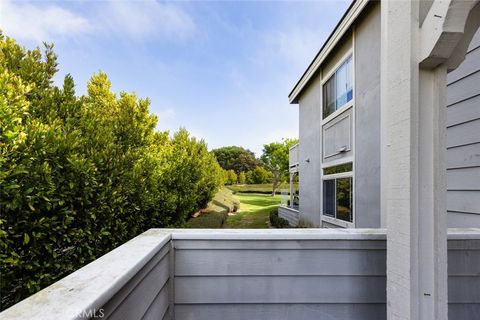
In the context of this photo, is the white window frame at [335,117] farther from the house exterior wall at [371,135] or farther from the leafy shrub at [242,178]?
the leafy shrub at [242,178]

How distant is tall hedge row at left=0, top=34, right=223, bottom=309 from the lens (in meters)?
2.00

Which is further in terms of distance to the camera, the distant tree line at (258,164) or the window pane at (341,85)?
the distant tree line at (258,164)

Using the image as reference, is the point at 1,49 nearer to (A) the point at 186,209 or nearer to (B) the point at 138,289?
(B) the point at 138,289

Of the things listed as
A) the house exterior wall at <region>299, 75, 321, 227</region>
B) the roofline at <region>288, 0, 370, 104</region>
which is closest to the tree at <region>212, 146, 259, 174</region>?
the house exterior wall at <region>299, 75, 321, 227</region>

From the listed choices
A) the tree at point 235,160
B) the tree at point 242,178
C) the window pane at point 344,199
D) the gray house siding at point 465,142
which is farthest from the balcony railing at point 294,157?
the tree at point 235,160

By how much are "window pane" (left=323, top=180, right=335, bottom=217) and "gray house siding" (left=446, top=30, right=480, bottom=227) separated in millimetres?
4290

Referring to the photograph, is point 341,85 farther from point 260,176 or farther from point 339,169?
point 260,176

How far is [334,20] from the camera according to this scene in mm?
6566

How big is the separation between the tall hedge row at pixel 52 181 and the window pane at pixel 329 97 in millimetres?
5699

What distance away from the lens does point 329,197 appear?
23.7 ft

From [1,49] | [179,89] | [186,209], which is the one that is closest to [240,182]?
[179,89]

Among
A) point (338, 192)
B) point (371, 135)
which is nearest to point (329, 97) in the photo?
point (371, 135)

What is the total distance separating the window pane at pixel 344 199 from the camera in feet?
19.2

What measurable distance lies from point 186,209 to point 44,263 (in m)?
4.60
